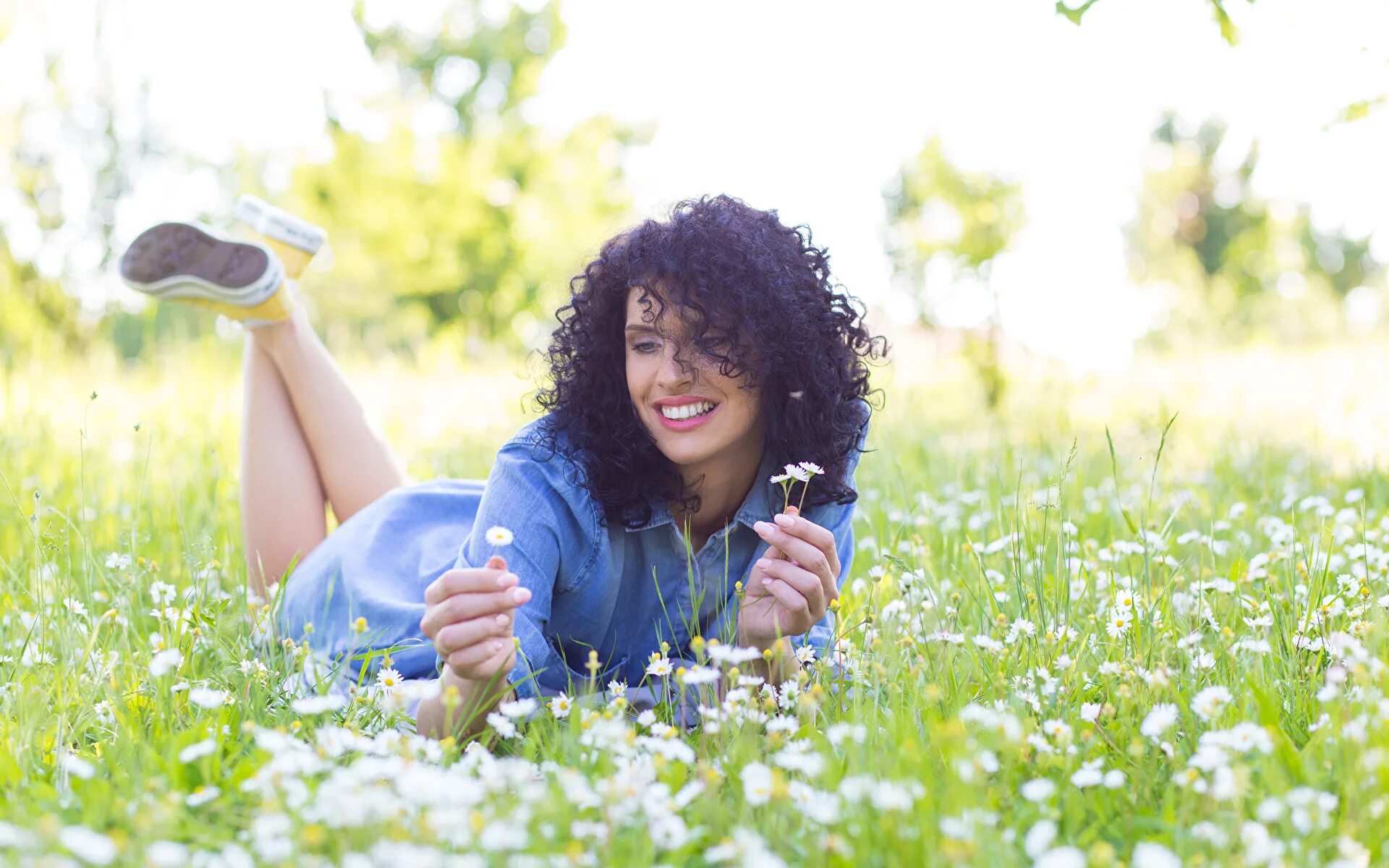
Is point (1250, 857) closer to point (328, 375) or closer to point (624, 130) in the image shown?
point (328, 375)

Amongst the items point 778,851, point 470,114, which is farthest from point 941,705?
point 470,114

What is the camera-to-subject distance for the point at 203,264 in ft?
10.9

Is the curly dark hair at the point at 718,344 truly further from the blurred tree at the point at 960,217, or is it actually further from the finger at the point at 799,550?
the blurred tree at the point at 960,217

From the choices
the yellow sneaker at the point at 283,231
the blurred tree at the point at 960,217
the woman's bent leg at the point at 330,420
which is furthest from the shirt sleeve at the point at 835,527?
the blurred tree at the point at 960,217

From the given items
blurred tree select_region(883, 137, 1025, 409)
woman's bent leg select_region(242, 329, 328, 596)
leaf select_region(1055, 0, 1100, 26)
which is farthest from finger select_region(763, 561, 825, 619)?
blurred tree select_region(883, 137, 1025, 409)

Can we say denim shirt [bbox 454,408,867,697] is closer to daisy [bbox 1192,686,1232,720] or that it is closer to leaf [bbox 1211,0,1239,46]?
daisy [bbox 1192,686,1232,720]

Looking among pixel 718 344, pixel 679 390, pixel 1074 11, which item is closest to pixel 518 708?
pixel 679 390

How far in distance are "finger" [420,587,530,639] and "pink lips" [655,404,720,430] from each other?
24.3 inches

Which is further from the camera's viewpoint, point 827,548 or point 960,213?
point 960,213

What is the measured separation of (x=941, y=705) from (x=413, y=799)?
1007mm

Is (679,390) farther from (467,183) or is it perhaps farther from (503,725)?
(467,183)

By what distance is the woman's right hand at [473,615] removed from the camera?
1.83 metres

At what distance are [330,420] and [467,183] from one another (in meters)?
15.2

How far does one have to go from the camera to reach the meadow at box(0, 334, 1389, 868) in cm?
133
